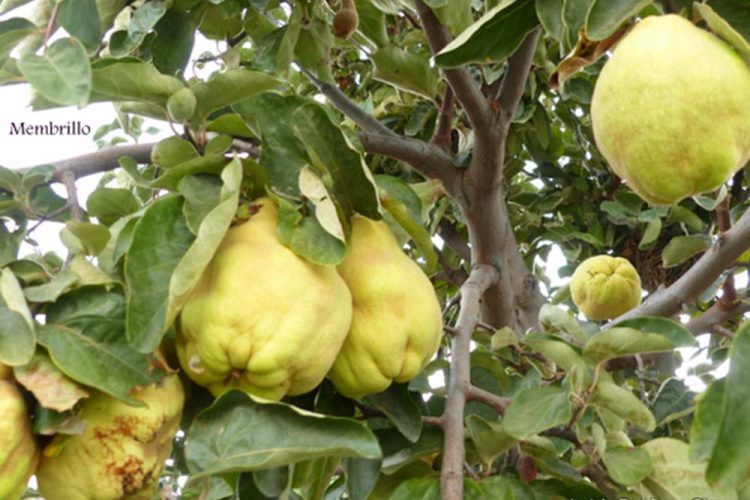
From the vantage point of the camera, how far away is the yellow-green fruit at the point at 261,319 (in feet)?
2.47

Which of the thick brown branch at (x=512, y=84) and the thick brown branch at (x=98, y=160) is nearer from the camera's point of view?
the thick brown branch at (x=98, y=160)

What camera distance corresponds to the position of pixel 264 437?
74 cm

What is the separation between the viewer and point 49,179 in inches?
36.9

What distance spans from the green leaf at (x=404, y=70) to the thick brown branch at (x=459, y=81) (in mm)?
120

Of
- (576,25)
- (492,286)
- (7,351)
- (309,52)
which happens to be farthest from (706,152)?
A: (492,286)

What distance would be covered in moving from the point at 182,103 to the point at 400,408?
0.38 m

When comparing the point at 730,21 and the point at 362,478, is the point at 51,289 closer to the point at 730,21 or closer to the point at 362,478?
the point at 362,478

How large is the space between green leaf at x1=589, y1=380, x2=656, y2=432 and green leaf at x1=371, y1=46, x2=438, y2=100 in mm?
691

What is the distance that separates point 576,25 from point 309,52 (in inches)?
26.0

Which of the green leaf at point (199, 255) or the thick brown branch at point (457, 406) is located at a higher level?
the green leaf at point (199, 255)

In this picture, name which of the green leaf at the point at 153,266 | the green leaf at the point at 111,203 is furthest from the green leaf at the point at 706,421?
the green leaf at the point at 111,203

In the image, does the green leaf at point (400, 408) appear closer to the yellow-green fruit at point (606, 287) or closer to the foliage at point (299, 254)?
the foliage at point (299, 254)

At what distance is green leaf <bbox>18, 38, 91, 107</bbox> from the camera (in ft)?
2.63

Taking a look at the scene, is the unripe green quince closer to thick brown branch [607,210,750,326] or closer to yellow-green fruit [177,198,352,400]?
yellow-green fruit [177,198,352,400]
